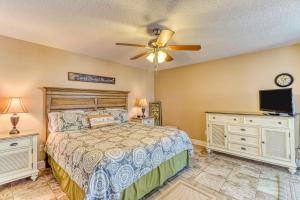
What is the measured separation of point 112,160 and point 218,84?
3494 millimetres

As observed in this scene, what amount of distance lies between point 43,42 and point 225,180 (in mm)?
4149

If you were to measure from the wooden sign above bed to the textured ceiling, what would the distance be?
97 cm

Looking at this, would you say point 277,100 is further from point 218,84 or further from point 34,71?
point 34,71

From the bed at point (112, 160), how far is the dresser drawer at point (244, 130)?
1202mm

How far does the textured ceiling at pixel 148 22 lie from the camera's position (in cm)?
179

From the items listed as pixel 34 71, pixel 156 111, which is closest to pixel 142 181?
pixel 34 71

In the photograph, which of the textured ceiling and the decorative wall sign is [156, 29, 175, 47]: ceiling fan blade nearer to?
the textured ceiling

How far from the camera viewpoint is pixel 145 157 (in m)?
2.04

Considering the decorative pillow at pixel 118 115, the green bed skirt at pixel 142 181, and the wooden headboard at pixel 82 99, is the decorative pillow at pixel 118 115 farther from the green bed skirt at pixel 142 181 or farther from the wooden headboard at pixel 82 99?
the green bed skirt at pixel 142 181

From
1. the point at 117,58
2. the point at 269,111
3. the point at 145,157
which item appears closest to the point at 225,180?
the point at 145,157

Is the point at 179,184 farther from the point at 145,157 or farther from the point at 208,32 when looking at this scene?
the point at 208,32

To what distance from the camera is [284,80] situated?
3131 mm

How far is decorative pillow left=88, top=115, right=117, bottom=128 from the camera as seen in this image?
3.15 m

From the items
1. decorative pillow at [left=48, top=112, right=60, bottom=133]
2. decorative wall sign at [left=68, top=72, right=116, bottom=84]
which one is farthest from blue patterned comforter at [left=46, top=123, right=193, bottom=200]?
decorative wall sign at [left=68, top=72, right=116, bottom=84]
